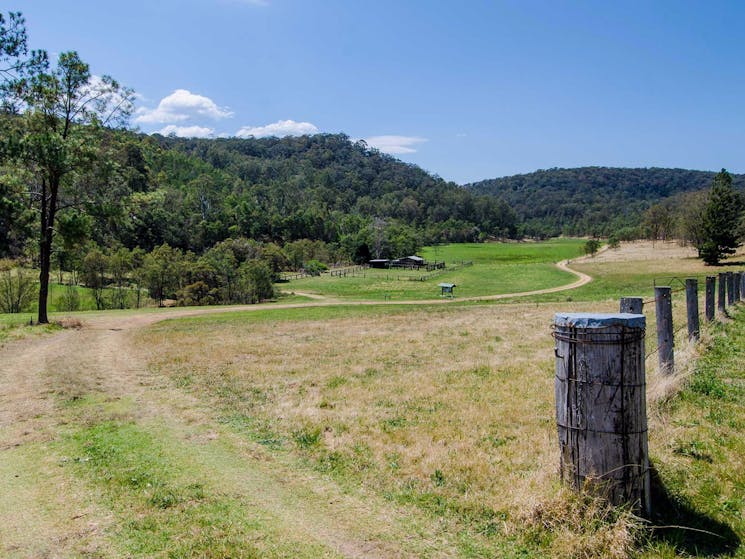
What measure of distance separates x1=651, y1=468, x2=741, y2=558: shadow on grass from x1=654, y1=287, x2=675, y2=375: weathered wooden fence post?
3613 millimetres

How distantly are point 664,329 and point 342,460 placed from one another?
17.4 ft

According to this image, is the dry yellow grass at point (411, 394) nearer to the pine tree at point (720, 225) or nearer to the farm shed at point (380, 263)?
the pine tree at point (720, 225)

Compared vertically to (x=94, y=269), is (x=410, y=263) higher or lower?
higher

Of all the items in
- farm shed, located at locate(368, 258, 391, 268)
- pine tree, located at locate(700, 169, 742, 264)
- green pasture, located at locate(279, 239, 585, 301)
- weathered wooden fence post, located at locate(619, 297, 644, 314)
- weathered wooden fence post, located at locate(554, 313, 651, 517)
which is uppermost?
pine tree, located at locate(700, 169, 742, 264)

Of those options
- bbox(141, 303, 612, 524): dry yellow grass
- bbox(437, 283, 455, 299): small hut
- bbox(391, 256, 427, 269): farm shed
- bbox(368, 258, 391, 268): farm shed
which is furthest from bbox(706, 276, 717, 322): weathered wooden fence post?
bbox(368, 258, 391, 268): farm shed

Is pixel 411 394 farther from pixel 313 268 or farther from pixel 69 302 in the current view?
pixel 313 268

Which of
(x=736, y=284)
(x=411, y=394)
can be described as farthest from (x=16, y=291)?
(x=736, y=284)

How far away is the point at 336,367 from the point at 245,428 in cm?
472

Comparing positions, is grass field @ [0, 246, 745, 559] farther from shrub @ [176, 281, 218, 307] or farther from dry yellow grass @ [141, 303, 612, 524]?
shrub @ [176, 281, 218, 307]

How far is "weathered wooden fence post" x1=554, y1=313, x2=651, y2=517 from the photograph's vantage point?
4.61 meters

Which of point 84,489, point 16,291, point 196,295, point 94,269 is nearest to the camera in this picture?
point 84,489

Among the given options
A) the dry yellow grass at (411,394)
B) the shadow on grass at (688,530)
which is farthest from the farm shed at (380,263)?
the shadow on grass at (688,530)

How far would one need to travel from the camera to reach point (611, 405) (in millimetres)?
4637

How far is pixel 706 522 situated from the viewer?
186 inches
